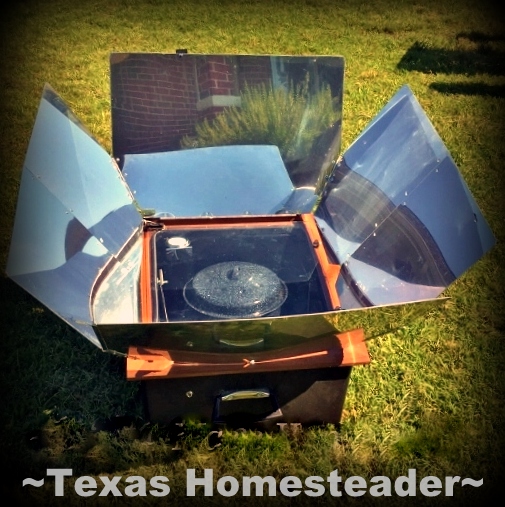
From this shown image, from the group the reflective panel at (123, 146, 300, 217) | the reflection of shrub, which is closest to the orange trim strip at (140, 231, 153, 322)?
the reflective panel at (123, 146, 300, 217)

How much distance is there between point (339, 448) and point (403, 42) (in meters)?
5.30

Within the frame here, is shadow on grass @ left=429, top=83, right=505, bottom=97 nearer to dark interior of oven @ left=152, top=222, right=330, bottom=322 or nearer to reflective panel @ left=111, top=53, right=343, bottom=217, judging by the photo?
reflective panel @ left=111, top=53, right=343, bottom=217

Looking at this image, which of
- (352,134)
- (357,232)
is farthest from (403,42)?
(357,232)

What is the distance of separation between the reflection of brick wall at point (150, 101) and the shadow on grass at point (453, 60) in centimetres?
378

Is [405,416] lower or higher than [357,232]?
lower

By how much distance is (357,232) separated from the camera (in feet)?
9.99

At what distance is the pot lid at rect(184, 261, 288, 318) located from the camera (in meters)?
2.60

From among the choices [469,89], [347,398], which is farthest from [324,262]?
[469,89]

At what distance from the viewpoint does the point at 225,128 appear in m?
3.23

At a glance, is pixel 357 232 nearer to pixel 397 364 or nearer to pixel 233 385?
pixel 397 364

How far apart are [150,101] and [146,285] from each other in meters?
0.99

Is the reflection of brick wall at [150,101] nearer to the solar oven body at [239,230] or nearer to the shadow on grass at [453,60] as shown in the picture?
the solar oven body at [239,230]

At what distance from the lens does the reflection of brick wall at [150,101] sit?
10.2 ft

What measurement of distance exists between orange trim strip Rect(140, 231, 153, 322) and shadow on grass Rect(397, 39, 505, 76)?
4.32m
